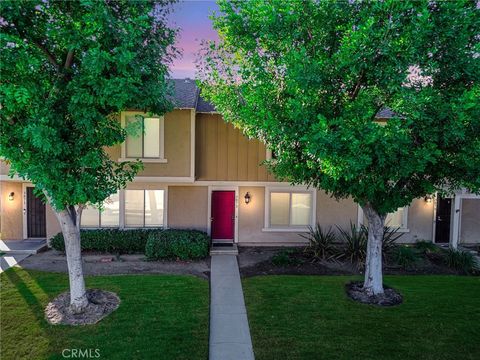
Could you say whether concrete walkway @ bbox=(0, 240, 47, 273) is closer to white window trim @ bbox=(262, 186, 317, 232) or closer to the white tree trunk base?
white window trim @ bbox=(262, 186, 317, 232)

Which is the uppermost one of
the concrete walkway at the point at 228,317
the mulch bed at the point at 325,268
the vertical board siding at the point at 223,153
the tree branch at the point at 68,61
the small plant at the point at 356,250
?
the tree branch at the point at 68,61

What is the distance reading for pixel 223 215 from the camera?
48.1ft

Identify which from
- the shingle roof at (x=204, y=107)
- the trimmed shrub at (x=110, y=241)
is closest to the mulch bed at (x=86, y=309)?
the trimmed shrub at (x=110, y=241)

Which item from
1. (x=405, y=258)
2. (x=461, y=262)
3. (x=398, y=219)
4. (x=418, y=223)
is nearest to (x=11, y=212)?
(x=405, y=258)

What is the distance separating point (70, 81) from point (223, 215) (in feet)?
28.4

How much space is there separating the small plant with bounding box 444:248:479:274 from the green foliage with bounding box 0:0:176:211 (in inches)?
446

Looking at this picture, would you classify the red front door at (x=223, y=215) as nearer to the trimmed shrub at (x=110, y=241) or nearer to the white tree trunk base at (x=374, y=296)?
the trimmed shrub at (x=110, y=241)

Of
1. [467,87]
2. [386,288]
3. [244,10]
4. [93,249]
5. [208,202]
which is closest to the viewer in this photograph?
[467,87]

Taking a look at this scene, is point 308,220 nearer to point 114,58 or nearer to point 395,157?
point 395,157

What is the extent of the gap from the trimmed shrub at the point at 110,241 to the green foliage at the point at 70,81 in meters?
5.64

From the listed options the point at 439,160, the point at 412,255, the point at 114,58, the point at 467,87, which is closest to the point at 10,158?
the point at 114,58

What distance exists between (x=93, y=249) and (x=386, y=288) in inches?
405

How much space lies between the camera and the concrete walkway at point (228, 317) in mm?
6988

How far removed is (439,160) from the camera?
25.7ft
